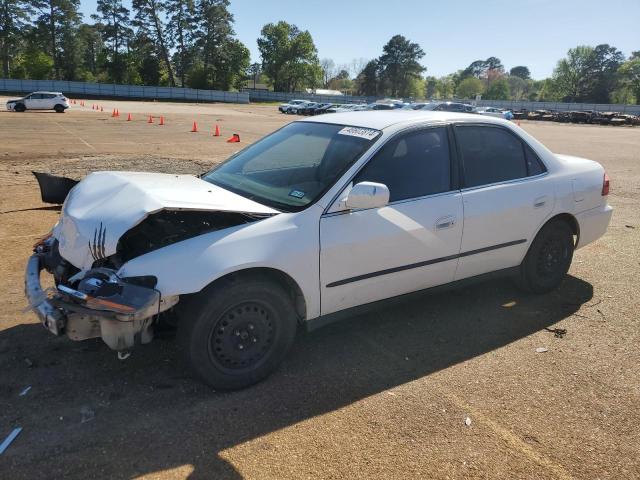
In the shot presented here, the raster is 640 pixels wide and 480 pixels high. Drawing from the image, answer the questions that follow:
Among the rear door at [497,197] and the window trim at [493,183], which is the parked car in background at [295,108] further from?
the rear door at [497,197]

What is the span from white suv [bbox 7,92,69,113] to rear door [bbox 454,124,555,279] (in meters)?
37.8

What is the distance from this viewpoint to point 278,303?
3.20 metres

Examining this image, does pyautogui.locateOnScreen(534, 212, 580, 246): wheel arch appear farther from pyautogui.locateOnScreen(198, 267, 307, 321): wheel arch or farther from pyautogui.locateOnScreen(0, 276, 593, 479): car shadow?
pyautogui.locateOnScreen(198, 267, 307, 321): wheel arch

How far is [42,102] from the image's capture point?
35.1 metres

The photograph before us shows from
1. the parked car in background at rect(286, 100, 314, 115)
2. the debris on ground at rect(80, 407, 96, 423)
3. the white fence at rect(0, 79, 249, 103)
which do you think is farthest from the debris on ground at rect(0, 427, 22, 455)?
the white fence at rect(0, 79, 249, 103)

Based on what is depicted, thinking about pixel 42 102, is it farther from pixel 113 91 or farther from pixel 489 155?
pixel 489 155

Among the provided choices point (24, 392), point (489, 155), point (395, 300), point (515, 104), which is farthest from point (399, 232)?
point (515, 104)

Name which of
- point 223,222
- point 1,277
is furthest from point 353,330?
point 1,277

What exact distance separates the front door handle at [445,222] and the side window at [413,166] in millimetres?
216

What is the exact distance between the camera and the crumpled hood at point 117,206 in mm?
2959

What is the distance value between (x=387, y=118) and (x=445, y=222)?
95 cm

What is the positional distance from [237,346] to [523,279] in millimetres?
2858

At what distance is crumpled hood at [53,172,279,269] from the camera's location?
2959mm

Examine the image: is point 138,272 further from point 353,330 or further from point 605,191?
point 605,191
